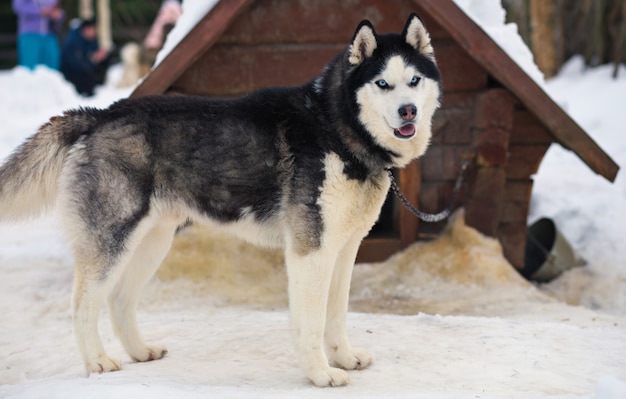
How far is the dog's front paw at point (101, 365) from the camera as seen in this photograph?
3.79 metres

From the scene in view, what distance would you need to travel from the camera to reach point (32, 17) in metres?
15.1

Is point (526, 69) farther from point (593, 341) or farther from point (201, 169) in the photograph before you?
point (201, 169)

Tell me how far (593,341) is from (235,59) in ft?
11.9

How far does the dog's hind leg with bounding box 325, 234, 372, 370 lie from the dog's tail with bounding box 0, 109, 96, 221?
4.98ft

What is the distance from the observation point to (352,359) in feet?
13.1

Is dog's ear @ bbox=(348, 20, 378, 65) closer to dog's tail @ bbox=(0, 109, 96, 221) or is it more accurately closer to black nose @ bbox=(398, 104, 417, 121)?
black nose @ bbox=(398, 104, 417, 121)

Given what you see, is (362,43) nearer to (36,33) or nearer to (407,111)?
(407,111)

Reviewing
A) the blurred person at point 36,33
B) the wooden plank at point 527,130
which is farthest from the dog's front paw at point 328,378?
the blurred person at point 36,33

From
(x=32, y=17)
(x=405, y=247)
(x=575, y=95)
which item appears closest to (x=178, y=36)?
(x=405, y=247)

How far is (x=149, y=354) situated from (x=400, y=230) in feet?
9.77

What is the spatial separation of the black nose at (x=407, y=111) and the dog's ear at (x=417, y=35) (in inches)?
16.3

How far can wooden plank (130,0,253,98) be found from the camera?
5777 mm

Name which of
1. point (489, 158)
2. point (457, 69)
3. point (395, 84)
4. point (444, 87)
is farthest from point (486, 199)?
point (395, 84)

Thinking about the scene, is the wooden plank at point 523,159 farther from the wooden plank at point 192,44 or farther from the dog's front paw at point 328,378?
the dog's front paw at point 328,378
